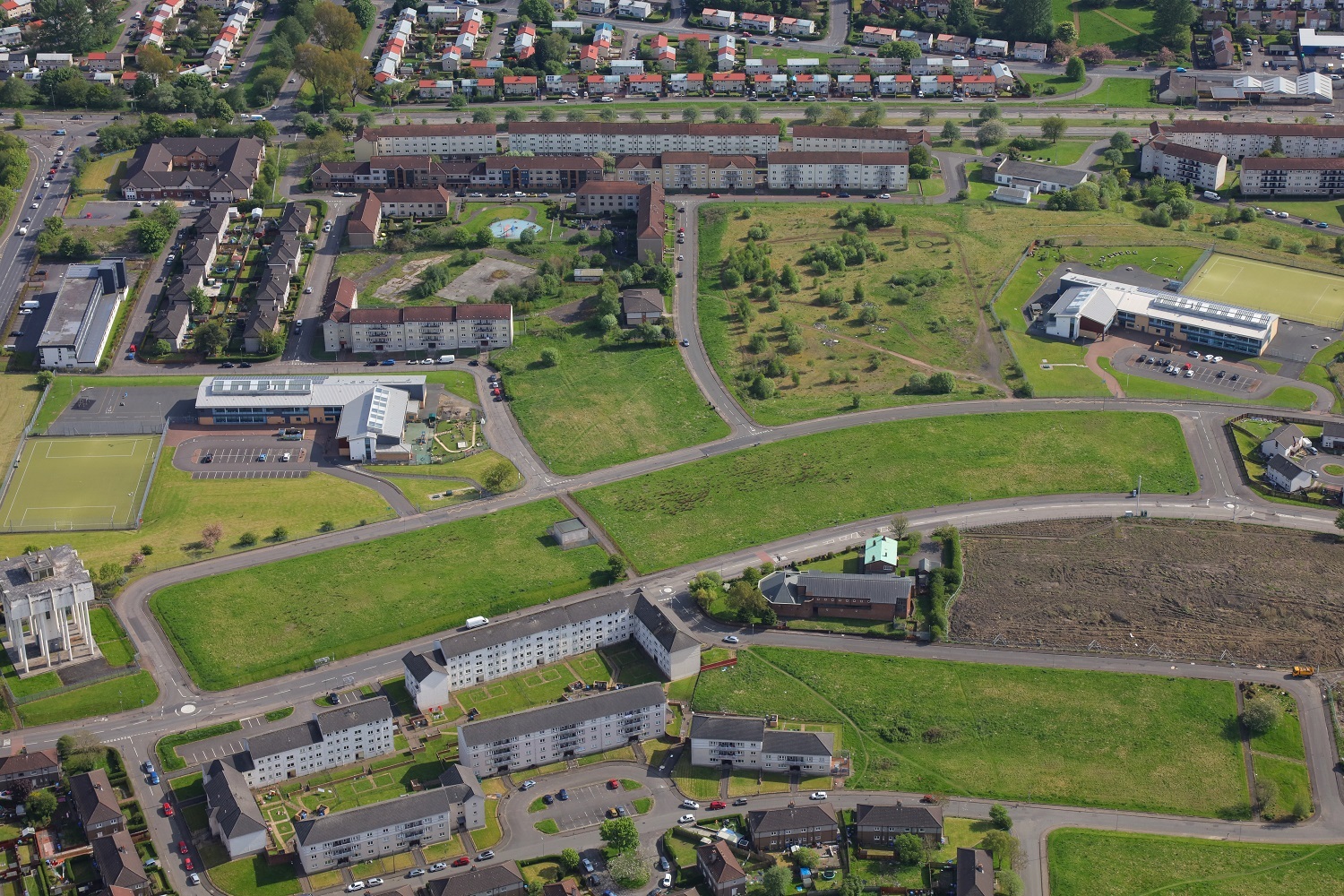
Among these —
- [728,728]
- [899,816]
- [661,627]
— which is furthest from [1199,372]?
[899,816]

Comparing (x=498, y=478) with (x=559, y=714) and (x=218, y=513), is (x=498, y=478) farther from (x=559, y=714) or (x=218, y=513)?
(x=559, y=714)

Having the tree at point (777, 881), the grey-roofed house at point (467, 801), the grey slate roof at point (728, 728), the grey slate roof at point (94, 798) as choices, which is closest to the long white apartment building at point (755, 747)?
the grey slate roof at point (728, 728)

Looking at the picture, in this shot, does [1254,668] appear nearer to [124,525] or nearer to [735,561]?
[735,561]

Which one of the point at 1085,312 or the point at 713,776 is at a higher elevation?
the point at 1085,312

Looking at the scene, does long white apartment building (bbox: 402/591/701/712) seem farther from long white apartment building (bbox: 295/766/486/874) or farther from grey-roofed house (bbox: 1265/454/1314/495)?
grey-roofed house (bbox: 1265/454/1314/495)

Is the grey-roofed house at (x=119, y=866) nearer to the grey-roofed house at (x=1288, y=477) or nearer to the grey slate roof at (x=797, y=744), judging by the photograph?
the grey slate roof at (x=797, y=744)

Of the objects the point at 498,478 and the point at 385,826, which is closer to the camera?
the point at 385,826

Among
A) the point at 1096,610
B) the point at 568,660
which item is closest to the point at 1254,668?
the point at 1096,610
